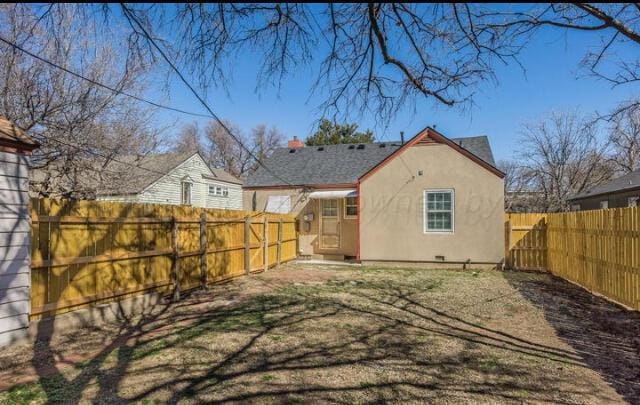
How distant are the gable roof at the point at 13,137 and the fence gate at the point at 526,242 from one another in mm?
13218

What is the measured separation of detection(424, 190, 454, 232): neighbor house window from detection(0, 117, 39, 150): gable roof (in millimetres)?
11480

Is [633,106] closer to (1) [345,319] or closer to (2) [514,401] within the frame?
(2) [514,401]

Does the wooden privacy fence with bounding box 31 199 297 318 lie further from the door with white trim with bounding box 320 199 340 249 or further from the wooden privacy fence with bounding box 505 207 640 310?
the wooden privacy fence with bounding box 505 207 640 310

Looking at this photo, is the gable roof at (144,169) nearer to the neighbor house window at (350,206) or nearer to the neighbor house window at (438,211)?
the neighbor house window at (350,206)

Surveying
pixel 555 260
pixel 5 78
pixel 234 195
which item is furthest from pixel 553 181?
pixel 5 78

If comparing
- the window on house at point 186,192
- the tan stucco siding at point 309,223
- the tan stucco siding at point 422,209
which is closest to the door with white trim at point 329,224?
the tan stucco siding at point 309,223

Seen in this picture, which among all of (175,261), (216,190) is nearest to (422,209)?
(175,261)

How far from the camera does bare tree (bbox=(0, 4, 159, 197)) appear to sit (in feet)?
31.4

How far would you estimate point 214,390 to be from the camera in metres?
3.74

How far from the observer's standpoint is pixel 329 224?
16.3 meters

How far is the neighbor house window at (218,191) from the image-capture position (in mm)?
26203

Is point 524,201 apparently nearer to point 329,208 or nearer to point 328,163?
point 328,163

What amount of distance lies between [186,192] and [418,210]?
622 inches

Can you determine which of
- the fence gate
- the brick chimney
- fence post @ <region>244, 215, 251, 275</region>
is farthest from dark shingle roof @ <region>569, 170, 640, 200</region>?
fence post @ <region>244, 215, 251, 275</region>
